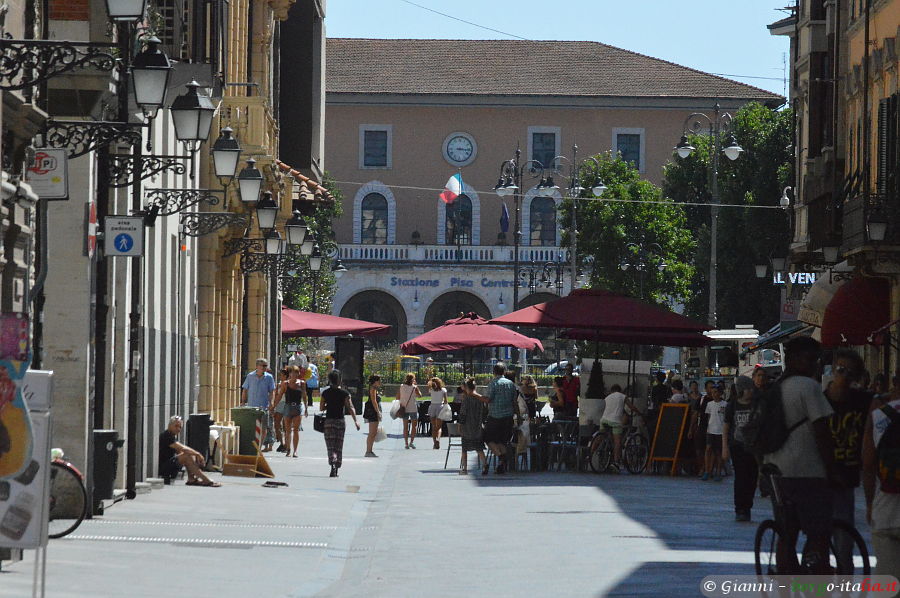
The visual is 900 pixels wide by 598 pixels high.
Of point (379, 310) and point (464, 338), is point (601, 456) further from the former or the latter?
point (379, 310)

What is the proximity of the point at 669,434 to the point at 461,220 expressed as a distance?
62.3 m

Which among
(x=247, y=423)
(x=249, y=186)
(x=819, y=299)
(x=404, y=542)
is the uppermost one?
(x=249, y=186)

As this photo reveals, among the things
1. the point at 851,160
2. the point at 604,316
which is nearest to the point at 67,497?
the point at 604,316

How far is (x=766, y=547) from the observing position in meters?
11.5

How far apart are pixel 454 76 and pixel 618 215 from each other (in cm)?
3157

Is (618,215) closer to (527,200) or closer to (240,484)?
(527,200)

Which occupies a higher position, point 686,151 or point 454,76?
point 454,76

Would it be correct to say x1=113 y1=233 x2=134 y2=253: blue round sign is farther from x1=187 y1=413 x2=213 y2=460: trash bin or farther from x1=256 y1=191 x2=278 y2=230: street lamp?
x1=256 y1=191 x2=278 y2=230: street lamp

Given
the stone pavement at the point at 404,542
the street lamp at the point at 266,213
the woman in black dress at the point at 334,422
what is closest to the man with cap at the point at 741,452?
the stone pavement at the point at 404,542

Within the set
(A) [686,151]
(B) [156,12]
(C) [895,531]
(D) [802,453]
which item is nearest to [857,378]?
(D) [802,453]

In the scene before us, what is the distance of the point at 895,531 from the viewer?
33.1 feet

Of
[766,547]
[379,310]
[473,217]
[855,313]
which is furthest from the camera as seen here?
[473,217]

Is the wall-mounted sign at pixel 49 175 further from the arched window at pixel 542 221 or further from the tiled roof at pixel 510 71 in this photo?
the tiled roof at pixel 510 71

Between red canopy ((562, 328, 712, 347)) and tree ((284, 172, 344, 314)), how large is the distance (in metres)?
29.4
